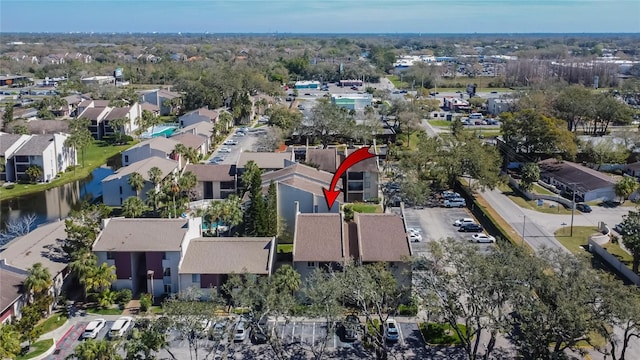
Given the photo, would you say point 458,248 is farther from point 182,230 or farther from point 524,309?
point 182,230

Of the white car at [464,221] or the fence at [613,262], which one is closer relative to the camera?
the fence at [613,262]

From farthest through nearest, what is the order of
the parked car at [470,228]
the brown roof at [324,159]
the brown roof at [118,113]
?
the brown roof at [118,113]
the brown roof at [324,159]
the parked car at [470,228]

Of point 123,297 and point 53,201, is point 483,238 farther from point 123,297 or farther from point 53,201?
point 53,201

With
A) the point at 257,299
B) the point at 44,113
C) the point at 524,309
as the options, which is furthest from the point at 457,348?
the point at 44,113

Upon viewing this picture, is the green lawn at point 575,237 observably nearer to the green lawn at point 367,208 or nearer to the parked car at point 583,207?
the parked car at point 583,207

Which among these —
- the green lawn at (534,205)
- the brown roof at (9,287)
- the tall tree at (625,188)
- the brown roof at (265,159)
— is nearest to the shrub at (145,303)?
the brown roof at (9,287)

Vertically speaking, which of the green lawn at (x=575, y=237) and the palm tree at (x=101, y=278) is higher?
the palm tree at (x=101, y=278)

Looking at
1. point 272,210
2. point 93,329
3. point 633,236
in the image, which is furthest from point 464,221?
point 93,329
